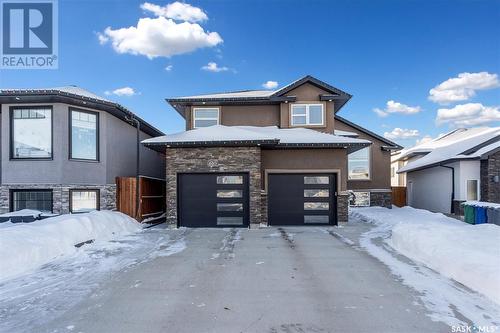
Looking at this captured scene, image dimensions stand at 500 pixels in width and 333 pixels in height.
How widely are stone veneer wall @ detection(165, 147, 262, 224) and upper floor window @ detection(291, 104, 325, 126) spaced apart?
4.18 meters

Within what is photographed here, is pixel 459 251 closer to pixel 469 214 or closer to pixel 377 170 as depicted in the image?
pixel 469 214

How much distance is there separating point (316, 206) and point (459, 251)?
21.2 ft

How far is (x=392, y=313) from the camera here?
428cm

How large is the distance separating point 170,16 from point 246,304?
1246 cm

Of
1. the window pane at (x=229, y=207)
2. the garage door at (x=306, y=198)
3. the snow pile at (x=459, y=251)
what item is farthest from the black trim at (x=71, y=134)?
the snow pile at (x=459, y=251)

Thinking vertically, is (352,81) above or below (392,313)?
above

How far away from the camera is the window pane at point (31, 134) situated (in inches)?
460

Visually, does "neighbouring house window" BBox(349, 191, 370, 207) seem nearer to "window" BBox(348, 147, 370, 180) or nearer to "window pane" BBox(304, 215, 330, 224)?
"window" BBox(348, 147, 370, 180)

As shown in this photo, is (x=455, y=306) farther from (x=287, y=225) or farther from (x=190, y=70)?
(x=190, y=70)

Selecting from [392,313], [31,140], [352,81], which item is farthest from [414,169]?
[31,140]

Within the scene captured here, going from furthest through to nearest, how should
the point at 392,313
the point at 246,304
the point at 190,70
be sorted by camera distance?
the point at 190,70, the point at 246,304, the point at 392,313

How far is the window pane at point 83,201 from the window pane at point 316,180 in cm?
858

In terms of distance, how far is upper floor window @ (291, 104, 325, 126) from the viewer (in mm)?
15266

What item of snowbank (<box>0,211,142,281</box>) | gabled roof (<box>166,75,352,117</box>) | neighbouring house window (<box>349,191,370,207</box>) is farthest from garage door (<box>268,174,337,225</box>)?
neighbouring house window (<box>349,191,370,207</box>)
